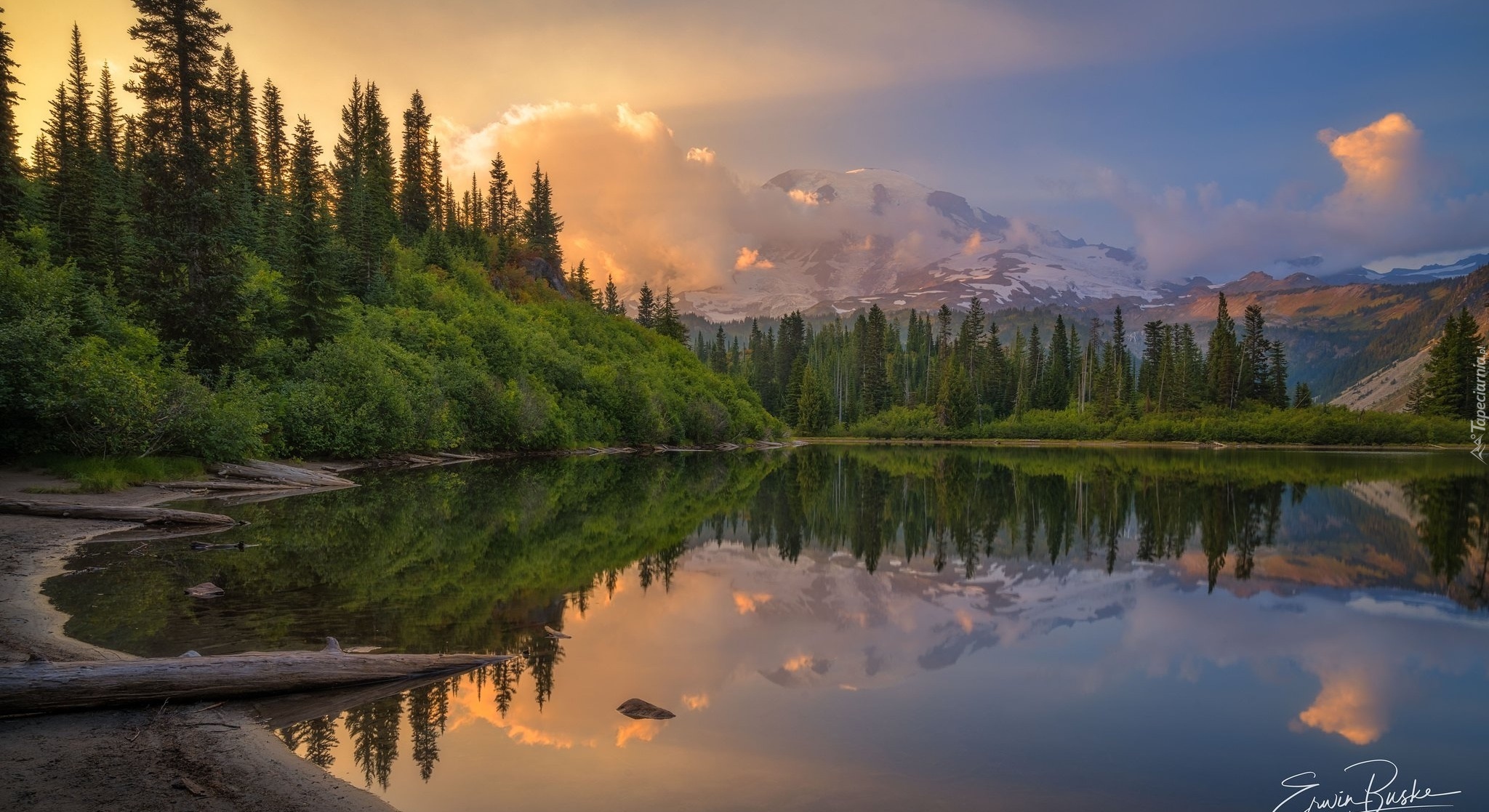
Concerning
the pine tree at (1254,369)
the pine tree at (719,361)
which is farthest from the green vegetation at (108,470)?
the pine tree at (719,361)

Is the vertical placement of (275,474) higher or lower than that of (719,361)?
lower

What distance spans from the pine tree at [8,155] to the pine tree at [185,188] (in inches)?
295

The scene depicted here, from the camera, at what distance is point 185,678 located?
858 centimetres

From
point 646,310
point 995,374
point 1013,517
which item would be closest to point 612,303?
point 646,310

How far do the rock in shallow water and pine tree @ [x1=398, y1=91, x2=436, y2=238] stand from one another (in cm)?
8655

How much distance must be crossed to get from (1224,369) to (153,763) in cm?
12330

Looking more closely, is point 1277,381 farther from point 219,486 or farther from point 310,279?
point 219,486

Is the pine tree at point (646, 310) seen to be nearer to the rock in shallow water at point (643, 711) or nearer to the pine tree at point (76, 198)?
the pine tree at point (76, 198)

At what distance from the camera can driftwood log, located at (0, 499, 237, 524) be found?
1947cm

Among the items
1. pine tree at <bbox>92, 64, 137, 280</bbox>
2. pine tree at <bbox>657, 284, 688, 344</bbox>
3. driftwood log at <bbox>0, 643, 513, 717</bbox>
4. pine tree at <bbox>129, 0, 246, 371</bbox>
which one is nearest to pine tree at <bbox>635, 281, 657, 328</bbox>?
pine tree at <bbox>657, 284, 688, 344</bbox>

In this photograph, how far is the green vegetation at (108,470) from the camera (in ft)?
76.8

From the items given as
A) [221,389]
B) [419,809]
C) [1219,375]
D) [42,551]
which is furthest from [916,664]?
[1219,375]

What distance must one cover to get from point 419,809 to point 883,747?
4.63 meters
